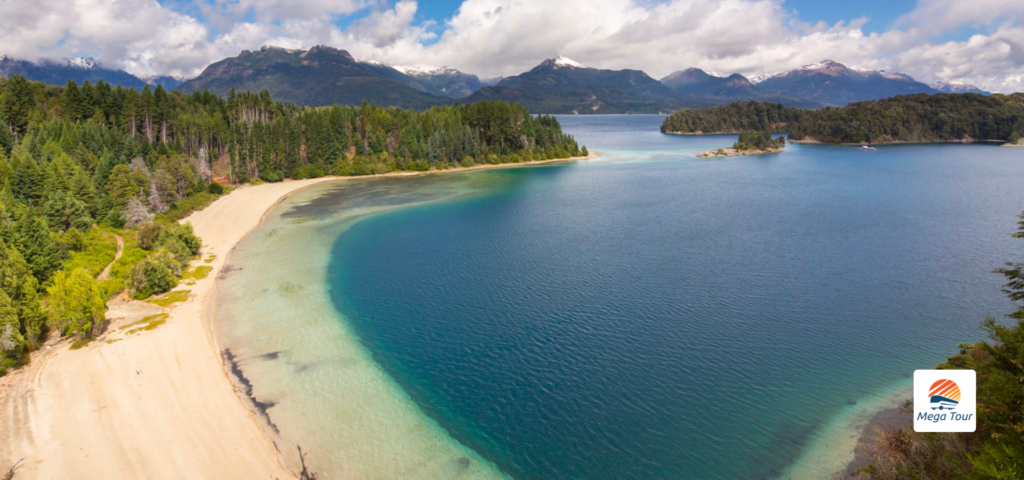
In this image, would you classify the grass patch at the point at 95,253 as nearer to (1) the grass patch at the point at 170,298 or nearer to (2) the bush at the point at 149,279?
(2) the bush at the point at 149,279

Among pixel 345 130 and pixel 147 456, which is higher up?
pixel 345 130

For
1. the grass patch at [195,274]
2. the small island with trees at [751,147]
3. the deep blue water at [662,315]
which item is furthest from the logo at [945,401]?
the small island with trees at [751,147]

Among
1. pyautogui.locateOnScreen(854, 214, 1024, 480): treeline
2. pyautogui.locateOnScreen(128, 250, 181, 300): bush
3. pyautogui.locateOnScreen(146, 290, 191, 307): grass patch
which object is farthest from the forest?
pyautogui.locateOnScreen(854, 214, 1024, 480): treeline

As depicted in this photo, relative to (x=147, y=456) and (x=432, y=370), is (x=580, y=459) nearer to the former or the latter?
(x=432, y=370)

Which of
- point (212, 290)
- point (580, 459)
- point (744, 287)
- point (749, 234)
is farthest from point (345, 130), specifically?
point (580, 459)

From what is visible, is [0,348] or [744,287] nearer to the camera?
[0,348]

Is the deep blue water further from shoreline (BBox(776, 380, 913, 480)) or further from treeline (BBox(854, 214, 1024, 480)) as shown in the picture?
treeline (BBox(854, 214, 1024, 480))

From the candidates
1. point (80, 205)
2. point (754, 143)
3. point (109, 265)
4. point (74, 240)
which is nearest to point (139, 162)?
point (80, 205)
